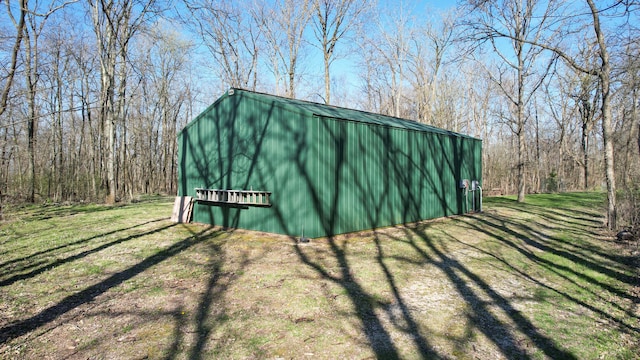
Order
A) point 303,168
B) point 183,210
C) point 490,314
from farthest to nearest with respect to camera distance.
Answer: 1. point 183,210
2. point 303,168
3. point 490,314

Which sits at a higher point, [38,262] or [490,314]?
[38,262]

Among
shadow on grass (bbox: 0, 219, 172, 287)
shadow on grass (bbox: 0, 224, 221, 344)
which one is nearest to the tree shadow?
shadow on grass (bbox: 0, 224, 221, 344)

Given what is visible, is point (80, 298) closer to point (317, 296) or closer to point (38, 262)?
point (38, 262)

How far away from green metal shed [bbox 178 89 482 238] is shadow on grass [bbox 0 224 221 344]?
82.3 inches

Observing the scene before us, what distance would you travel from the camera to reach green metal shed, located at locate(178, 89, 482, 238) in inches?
287

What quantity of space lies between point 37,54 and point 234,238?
53.4 ft

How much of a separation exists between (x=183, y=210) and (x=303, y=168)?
478 cm

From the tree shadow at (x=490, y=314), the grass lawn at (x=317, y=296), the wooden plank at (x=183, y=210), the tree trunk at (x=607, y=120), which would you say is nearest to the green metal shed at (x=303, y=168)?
the wooden plank at (x=183, y=210)

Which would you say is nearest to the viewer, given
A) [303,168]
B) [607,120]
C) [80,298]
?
[80,298]

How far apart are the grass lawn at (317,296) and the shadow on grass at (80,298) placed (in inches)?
0.8

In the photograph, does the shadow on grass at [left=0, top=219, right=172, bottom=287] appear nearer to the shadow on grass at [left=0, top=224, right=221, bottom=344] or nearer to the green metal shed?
the shadow on grass at [left=0, top=224, right=221, bottom=344]

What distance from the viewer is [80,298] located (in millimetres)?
4348

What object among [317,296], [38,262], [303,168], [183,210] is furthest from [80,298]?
[183,210]

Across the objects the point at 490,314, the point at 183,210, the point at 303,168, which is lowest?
the point at 490,314
